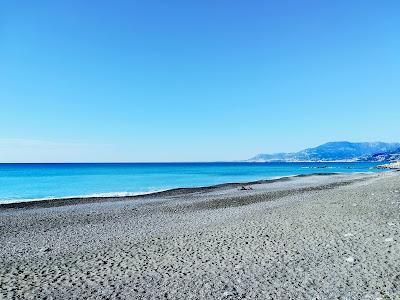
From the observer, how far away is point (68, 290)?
8141 millimetres

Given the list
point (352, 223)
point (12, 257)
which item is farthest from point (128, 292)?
point (352, 223)

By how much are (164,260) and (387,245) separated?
7017 millimetres

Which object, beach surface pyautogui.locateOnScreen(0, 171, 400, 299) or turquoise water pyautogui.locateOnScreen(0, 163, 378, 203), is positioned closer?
beach surface pyautogui.locateOnScreen(0, 171, 400, 299)

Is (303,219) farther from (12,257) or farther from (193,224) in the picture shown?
(12,257)

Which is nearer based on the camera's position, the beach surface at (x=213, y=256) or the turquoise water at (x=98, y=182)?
the beach surface at (x=213, y=256)

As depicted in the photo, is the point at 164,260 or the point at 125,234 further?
the point at 125,234

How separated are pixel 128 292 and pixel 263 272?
3.51 meters

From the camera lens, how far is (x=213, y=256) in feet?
34.8

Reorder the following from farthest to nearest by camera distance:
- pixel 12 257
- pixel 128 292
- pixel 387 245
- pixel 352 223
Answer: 1. pixel 352 223
2. pixel 12 257
3. pixel 387 245
4. pixel 128 292

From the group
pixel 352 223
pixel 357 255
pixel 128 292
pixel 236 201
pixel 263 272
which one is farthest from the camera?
pixel 236 201

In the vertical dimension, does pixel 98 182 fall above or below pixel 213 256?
below

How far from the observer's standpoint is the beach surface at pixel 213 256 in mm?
7930

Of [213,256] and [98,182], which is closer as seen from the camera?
[213,256]

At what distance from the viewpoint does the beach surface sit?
26.0 feet
